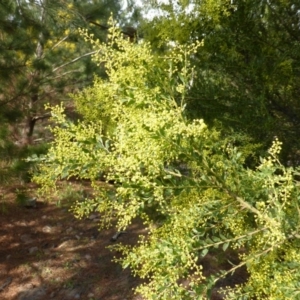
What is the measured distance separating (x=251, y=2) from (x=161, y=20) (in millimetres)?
1303

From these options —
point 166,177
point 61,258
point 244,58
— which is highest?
point 244,58

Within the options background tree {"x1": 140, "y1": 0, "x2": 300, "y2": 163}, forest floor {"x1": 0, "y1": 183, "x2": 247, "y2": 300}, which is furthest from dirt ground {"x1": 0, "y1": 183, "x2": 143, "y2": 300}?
background tree {"x1": 140, "y1": 0, "x2": 300, "y2": 163}

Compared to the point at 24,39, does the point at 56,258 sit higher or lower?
lower

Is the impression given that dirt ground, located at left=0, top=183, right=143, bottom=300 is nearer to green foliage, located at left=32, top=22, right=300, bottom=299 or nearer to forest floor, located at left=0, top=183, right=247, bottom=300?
forest floor, located at left=0, top=183, right=247, bottom=300

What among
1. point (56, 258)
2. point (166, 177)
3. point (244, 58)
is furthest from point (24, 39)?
point (166, 177)

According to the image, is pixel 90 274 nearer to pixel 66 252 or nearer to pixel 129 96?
pixel 66 252

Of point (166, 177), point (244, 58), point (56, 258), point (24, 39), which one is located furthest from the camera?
point (56, 258)

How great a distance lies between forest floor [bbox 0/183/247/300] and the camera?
703cm

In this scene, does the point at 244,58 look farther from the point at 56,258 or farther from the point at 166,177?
the point at 56,258

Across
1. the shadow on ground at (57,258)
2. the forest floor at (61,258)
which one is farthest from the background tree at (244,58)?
the shadow on ground at (57,258)

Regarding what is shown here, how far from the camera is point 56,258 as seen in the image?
8133 mm

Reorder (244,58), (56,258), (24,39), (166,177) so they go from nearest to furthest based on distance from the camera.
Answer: (166,177), (244,58), (24,39), (56,258)

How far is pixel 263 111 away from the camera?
4047 millimetres

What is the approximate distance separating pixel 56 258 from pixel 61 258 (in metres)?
0.12
